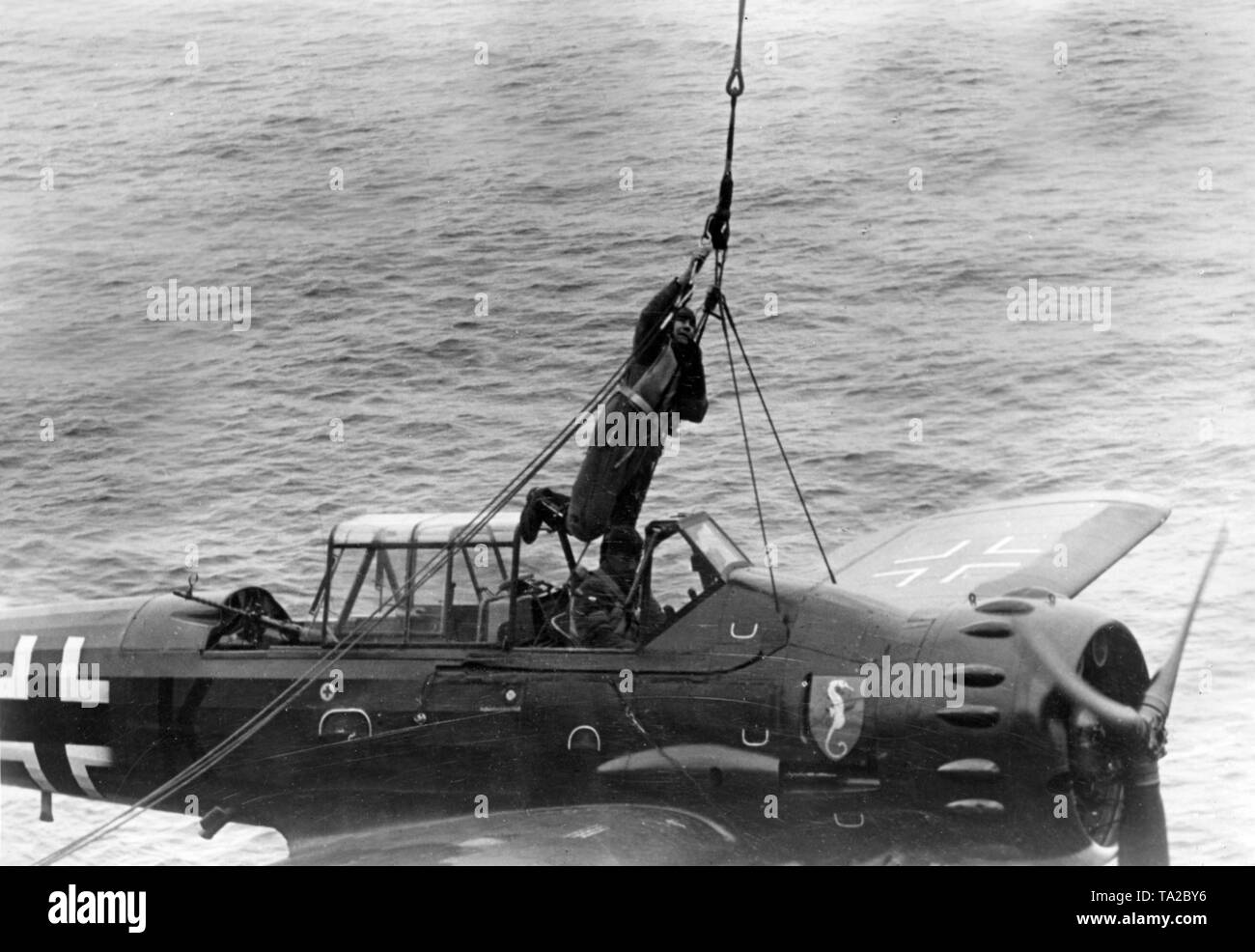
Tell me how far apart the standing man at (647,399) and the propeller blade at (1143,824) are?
3.44 meters

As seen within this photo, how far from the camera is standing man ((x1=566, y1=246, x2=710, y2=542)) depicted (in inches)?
360

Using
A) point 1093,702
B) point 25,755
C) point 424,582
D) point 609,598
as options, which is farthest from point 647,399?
point 25,755

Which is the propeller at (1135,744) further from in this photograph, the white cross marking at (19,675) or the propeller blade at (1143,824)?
the white cross marking at (19,675)

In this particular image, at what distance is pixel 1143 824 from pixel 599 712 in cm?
331

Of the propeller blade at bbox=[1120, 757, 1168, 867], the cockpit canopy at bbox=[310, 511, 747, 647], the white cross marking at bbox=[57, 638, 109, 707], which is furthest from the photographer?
the white cross marking at bbox=[57, 638, 109, 707]

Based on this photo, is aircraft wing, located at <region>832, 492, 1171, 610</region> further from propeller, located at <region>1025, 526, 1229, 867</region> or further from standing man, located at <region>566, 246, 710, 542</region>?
propeller, located at <region>1025, 526, 1229, 867</region>

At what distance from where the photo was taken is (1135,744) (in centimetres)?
810

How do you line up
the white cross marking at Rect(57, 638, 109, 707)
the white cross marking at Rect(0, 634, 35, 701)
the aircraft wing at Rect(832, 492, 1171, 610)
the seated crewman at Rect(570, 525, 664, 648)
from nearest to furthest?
1. the seated crewman at Rect(570, 525, 664, 648)
2. the white cross marking at Rect(57, 638, 109, 707)
3. the white cross marking at Rect(0, 634, 35, 701)
4. the aircraft wing at Rect(832, 492, 1171, 610)

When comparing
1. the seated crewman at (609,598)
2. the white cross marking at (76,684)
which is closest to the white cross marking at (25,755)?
the white cross marking at (76,684)

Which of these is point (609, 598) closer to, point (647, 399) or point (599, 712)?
point (599, 712)

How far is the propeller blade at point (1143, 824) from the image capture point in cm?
822

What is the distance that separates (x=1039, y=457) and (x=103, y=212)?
14.3 m

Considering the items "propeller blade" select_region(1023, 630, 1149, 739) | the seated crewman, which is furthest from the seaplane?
the seated crewman
